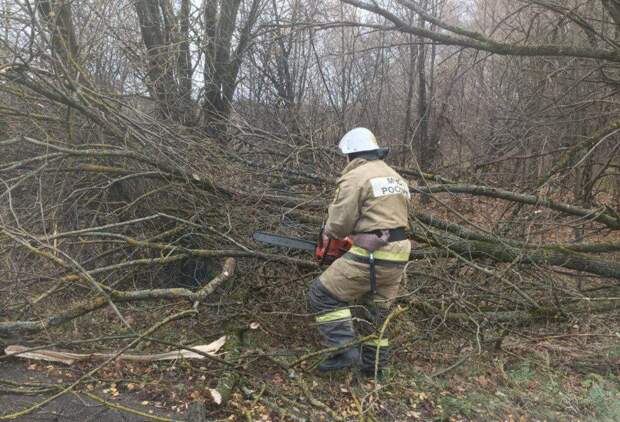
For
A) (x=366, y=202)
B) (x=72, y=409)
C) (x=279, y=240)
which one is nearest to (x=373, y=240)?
(x=366, y=202)

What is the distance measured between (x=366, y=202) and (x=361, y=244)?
0.29 metres

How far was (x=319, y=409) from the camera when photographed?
9.82ft

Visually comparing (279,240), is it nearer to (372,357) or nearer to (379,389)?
(372,357)

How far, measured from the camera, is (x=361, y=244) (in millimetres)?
3406

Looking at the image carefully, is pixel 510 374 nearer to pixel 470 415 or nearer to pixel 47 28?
pixel 470 415

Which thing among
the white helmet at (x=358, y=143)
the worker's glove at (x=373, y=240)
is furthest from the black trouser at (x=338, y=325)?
the white helmet at (x=358, y=143)

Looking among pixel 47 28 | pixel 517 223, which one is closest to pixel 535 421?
pixel 517 223

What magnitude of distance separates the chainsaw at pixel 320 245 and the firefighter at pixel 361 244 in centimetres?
15

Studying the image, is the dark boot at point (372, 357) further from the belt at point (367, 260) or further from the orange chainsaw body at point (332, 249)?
the orange chainsaw body at point (332, 249)

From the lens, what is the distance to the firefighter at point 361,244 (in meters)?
3.37

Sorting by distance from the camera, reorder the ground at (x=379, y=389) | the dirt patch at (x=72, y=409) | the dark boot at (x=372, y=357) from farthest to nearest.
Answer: the dark boot at (x=372, y=357)
the ground at (x=379, y=389)
the dirt patch at (x=72, y=409)

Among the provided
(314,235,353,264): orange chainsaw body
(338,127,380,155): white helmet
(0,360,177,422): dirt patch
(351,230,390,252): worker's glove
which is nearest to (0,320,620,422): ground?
(0,360,177,422): dirt patch

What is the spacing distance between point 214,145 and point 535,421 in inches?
141

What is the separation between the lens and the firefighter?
133 inches
